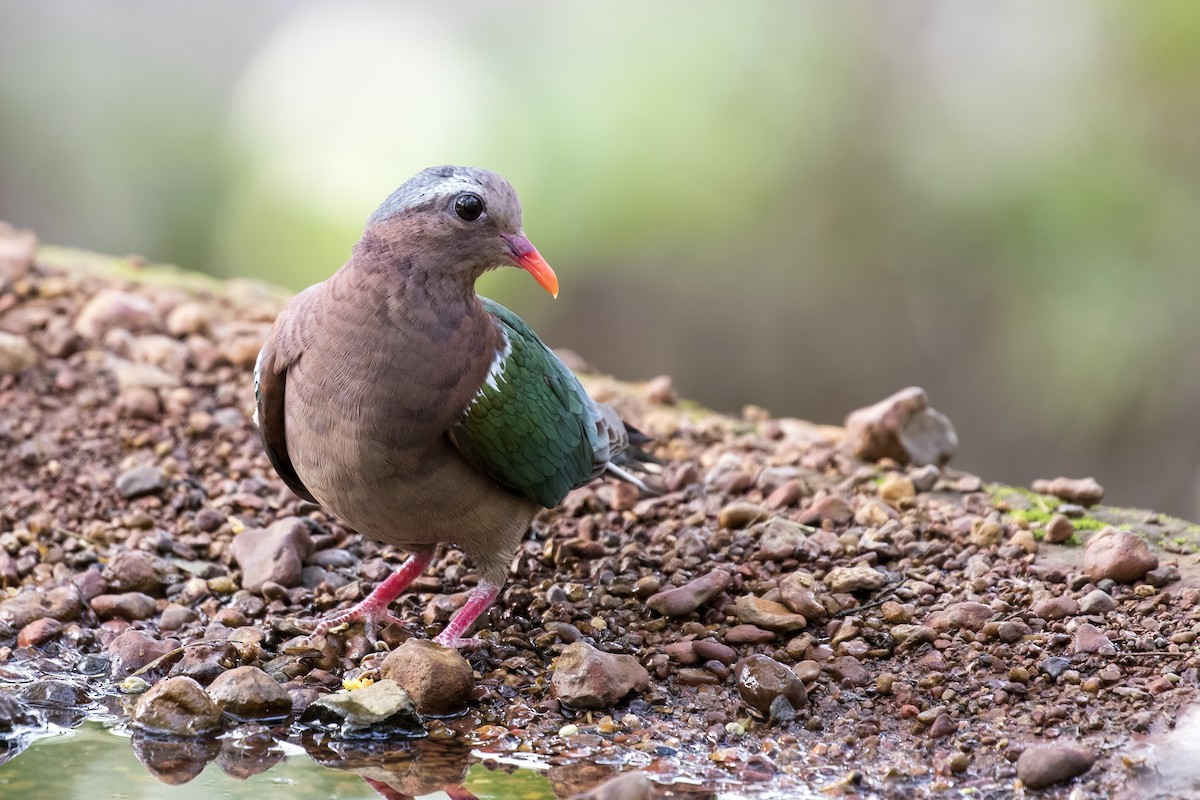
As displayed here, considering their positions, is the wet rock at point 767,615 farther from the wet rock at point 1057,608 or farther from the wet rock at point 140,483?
the wet rock at point 140,483

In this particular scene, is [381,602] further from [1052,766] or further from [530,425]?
[1052,766]

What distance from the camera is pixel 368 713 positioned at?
319 cm

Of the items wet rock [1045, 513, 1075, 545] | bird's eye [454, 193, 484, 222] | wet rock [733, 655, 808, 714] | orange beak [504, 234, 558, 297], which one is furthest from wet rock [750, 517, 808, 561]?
bird's eye [454, 193, 484, 222]

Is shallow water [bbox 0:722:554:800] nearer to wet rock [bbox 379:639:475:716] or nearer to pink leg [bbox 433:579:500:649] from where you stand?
wet rock [bbox 379:639:475:716]

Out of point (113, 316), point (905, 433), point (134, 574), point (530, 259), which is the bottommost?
point (134, 574)

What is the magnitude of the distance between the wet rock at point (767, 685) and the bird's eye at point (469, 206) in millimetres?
1426

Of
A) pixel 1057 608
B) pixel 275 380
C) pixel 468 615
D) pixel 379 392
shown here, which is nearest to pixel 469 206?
pixel 379 392

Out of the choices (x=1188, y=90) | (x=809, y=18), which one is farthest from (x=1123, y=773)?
(x=809, y=18)

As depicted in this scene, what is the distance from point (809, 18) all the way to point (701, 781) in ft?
18.8

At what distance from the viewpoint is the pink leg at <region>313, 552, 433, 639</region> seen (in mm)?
3732

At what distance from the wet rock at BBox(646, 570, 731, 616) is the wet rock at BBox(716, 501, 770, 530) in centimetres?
45

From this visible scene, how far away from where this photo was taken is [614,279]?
827 centimetres

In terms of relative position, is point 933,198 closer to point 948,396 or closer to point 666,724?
point 948,396

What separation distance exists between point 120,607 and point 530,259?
1.65m
